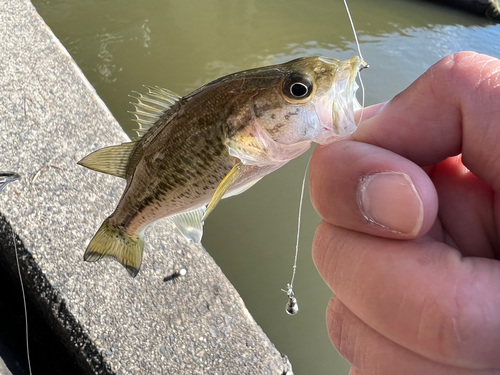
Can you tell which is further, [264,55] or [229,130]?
[264,55]

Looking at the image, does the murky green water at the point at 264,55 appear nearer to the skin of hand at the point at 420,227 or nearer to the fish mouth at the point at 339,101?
the skin of hand at the point at 420,227

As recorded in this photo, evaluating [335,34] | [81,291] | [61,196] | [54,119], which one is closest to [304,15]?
[335,34]

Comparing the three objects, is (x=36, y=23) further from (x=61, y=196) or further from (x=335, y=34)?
(x=335, y=34)

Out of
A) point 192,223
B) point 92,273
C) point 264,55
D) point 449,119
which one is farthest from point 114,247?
point 264,55

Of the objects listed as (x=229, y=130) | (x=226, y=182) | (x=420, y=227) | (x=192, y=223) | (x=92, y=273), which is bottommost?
(x=92, y=273)

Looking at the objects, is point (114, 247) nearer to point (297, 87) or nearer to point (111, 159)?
point (111, 159)

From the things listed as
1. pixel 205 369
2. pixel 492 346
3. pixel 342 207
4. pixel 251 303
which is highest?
pixel 342 207

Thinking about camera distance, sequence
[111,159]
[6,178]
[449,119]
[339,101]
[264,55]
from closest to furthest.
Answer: [339,101], [449,119], [111,159], [6,178], [264,55]

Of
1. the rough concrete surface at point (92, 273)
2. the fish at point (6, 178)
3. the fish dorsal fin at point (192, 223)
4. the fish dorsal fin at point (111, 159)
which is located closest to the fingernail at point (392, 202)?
the fish dorsal fin at point (192, 223)
